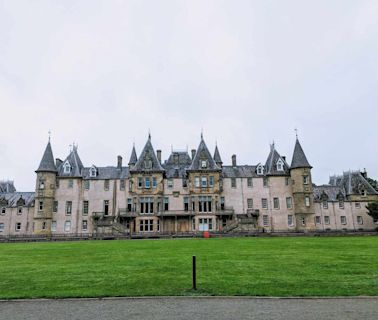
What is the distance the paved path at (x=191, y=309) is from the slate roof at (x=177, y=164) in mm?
48452

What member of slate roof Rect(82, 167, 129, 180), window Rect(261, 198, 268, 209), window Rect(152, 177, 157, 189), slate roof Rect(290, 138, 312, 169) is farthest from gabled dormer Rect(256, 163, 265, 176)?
slate roof Rect(82, 167, 129, 180)

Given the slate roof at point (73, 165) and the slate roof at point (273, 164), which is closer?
the slate roof at point (73, 165)

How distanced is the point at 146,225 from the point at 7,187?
3170 cm

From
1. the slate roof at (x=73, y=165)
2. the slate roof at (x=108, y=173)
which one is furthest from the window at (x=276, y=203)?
the slate roof at (x=73, y=165)

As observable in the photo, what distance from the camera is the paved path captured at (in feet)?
25.2

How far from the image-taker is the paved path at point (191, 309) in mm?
7684

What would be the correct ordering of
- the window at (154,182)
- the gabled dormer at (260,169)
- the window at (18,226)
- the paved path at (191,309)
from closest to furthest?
1. the paved path at (191,309)
2. the window at (154,182)
3. the window at (18,226)
4. the gabled dormer at (260,169)

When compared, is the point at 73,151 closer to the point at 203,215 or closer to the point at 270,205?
the point at 203,215

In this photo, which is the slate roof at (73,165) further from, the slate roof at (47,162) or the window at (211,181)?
the window at (211,181)

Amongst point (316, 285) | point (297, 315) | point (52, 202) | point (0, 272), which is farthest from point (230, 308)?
point (52, 202)

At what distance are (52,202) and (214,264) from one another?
46.2m

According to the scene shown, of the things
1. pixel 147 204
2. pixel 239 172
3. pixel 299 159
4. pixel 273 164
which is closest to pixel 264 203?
pixel 239 172

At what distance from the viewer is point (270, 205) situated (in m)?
56.6

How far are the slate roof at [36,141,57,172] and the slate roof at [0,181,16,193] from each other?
16.3 meters
